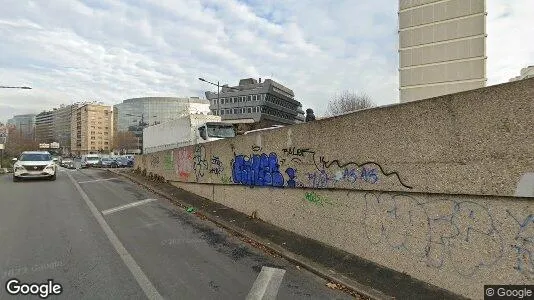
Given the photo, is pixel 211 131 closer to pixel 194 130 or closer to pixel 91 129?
pixel 194 130

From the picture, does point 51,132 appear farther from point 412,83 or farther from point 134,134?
point 412,83

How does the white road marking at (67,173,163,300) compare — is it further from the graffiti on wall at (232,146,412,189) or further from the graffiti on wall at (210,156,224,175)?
the graffiti on wall at (210,156,224,175)

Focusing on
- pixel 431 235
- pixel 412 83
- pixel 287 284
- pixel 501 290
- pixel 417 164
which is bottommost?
pixel 287 284

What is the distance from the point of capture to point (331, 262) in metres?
5.95

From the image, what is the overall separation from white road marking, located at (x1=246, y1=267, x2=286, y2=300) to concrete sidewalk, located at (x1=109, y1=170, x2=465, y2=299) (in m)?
0.55

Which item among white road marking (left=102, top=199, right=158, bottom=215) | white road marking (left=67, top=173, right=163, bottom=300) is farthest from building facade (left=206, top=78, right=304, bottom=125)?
white road marking (left=67, top=173, right=163, bottom=300)

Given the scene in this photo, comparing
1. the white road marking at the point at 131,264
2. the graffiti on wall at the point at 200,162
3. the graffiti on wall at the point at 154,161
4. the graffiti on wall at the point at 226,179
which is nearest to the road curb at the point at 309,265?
the graffiti on wall at the point at 226,179

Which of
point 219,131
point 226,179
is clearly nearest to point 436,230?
point 226,179

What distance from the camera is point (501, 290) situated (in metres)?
4.04

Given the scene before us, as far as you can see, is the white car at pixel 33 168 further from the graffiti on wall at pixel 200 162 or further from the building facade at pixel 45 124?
the building facade at pixel 45 124

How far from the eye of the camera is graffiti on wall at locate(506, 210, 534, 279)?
376 centimetres

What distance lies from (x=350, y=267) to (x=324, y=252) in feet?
2.45

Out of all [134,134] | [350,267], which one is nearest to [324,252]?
[350,267]

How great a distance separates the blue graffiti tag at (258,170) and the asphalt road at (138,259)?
1422 millimetres
